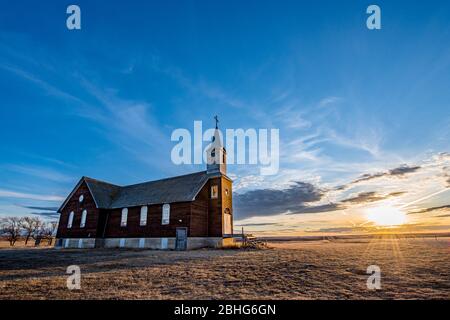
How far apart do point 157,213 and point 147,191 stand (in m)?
5.50

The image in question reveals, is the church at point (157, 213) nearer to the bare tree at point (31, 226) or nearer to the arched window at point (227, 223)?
the arched window at point (227, 223)

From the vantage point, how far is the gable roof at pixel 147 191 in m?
28.6

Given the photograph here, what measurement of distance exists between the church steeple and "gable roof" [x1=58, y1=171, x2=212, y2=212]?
1.17m

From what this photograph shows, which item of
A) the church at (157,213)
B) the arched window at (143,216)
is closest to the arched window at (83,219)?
the church at (157,213)

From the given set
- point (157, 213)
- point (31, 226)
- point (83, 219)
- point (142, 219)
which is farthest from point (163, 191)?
point (31, 226)

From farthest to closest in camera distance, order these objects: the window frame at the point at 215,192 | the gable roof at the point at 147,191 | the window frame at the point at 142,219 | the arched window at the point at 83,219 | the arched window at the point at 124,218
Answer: the arched window at the point at 83,219, the arched window at the point at 124,218, the window frame at the point at 142,219, the window frame at the point at 215,192, the gable roof at the point at 147,191

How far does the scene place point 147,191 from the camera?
3328cm

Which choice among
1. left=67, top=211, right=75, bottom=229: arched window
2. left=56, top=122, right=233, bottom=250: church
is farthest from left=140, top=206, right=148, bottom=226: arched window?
left=67, top=211, right=75, bottom=229: arched window

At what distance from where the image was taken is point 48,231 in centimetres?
6700

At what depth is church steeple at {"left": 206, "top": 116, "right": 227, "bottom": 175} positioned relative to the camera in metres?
30.1

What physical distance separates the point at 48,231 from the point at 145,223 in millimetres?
55183

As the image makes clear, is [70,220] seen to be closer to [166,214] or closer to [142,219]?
[142,219]
